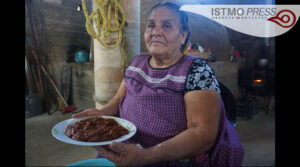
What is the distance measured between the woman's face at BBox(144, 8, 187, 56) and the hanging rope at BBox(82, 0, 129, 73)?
1.75ft

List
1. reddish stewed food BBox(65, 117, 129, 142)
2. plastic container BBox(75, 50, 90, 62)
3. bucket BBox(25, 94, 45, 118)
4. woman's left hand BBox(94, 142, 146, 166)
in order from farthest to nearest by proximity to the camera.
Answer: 1. plastic container BBox(75, 50, 90, 62)
2. bucket BBox(25, 94, 45, 118)
3. reddish stewed food BBox(65, 117, 129, 142)
4. woman's left hand BBox(94, 142, 146, 166)

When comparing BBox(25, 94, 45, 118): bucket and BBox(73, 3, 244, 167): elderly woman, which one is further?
BBox(25, 94, 45, 118): bucket

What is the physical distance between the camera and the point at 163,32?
1.02m

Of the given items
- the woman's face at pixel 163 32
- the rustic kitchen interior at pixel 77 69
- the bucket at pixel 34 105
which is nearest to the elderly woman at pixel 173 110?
the woman's face at pixel 163 32

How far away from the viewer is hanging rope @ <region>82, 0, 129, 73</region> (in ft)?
4.78

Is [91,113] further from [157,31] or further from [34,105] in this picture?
[34,105]

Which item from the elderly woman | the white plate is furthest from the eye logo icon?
the white plate

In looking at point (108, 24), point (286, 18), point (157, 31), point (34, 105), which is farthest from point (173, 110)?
point (34, 105)

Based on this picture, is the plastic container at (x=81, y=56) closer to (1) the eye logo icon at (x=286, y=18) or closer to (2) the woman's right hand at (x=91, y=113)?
(2) the woman's right hand at (x=91, y=113)

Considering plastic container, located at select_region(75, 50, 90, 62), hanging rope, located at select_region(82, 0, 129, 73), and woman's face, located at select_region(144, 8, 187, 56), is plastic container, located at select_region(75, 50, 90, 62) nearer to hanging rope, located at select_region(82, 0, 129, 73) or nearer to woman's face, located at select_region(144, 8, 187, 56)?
hanging rope, located at select_region(82, 0, 129, 73)

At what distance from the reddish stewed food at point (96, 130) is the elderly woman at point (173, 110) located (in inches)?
2.0

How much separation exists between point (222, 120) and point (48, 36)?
3777 mm

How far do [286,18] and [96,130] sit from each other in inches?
40.0
